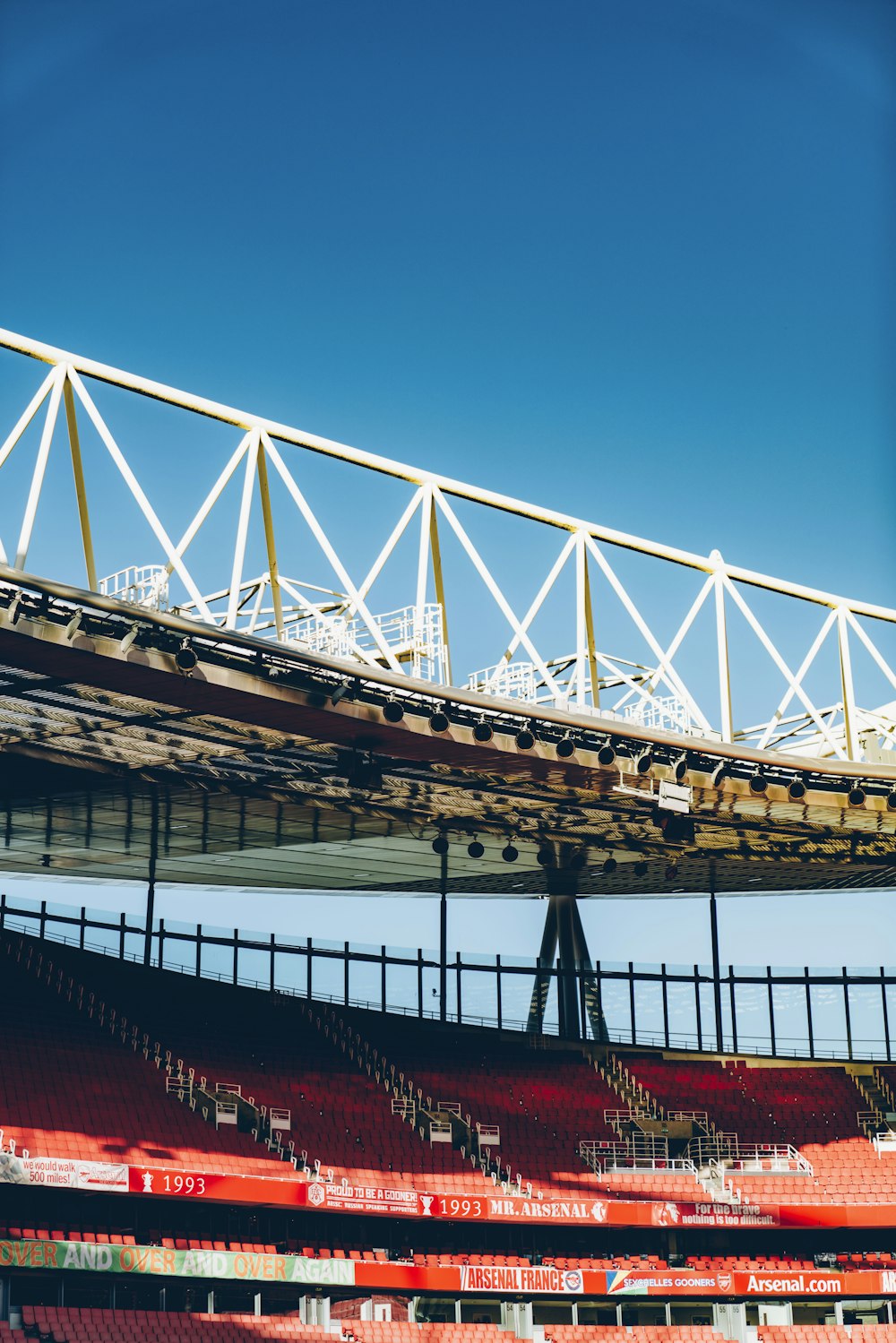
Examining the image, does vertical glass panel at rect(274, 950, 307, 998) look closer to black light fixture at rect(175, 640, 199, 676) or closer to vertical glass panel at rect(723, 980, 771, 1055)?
vertical glass panel at rect(723, 980, 771, 1055)

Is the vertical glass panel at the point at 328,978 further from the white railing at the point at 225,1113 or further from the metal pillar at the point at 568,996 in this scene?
the white railing at the point at 225,1113

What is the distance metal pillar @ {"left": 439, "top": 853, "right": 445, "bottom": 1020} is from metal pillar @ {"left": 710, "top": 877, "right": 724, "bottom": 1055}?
9.14 metres

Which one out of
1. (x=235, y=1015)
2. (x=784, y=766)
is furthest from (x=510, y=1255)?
(x=784, y=766)

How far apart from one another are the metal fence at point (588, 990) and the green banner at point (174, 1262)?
44.0 feet

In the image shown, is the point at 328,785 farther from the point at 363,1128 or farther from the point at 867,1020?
the point at 867,1020

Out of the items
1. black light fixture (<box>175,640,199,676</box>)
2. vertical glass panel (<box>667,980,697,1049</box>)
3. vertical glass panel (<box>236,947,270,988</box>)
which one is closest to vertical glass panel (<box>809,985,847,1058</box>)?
vertical glass panel (<box>667,980,697,1049</box>)

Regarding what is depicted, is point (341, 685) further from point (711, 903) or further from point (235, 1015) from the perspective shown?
point (711, 903)

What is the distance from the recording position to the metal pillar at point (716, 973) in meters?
55.6

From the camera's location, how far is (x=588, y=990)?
180 feet

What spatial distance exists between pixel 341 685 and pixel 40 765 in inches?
406

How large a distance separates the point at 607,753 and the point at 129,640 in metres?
12.0

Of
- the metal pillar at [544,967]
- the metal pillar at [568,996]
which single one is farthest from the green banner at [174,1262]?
the metal pillar at [568,996]

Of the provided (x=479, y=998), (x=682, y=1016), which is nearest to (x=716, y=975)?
(x=682, y=1016)

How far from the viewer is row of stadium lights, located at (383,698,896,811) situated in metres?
32.8
